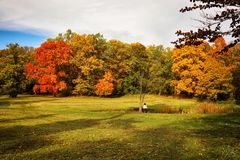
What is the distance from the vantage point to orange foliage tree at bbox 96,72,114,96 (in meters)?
78.0

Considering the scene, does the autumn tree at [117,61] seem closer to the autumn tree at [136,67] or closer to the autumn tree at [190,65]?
the autumn tree at [136,67]

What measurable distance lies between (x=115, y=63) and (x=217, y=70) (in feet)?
108

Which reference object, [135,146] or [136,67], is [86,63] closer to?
[136,67]

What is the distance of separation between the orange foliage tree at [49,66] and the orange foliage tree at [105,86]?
326 inches

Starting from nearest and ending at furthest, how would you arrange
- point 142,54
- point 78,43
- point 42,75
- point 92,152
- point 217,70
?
1. point 92,152
2. point 217,70
3. point 42,75
4. point 78,43
5. point 142,54

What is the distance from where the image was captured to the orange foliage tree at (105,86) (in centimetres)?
7800

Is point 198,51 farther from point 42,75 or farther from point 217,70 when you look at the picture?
point 42,75

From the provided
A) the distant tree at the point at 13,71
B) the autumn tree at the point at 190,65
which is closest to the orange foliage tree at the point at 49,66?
the distant tree at the point at 13,71

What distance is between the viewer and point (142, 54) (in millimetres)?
93688

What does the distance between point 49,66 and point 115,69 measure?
19424 millimetres

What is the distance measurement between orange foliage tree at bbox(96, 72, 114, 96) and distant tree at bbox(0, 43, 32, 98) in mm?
18040

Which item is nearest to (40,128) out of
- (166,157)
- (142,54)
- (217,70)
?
(166,157)

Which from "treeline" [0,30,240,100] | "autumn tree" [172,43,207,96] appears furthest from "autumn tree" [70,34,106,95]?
"autumn tree" [172,43,207,96]

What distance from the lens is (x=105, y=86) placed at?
78062 mm
